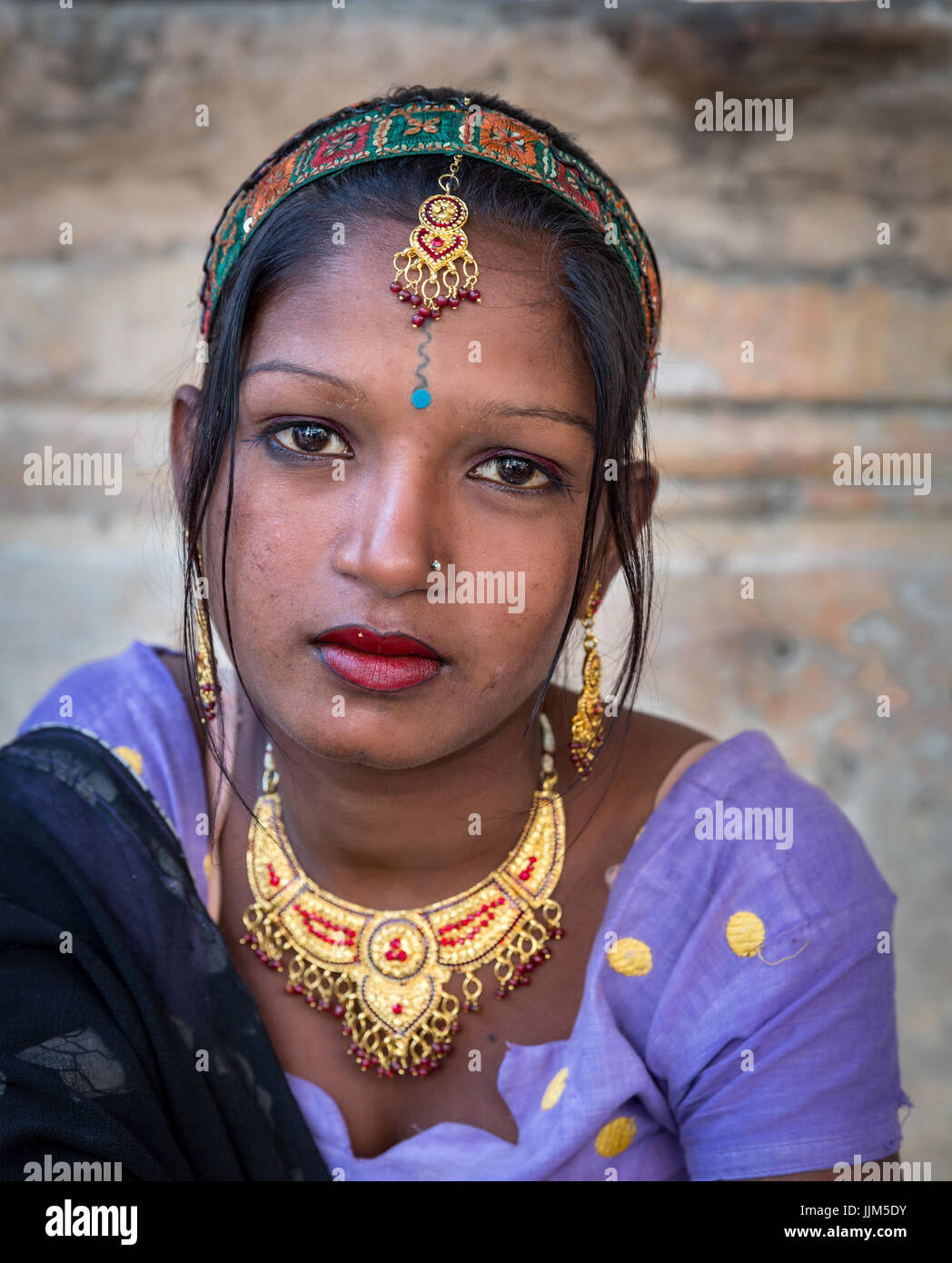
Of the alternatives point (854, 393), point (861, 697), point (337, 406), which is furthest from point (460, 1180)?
point (854, 393)

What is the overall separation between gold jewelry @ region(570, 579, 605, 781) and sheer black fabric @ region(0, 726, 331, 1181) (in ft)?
1.91

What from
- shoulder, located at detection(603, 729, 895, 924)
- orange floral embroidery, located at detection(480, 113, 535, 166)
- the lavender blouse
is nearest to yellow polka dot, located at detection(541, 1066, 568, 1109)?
the lavender blouse

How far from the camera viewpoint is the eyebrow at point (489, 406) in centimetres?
139

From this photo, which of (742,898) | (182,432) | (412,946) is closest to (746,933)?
(742,898)

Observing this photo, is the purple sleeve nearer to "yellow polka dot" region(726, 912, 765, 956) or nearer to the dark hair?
"yellow polka dot" region(726, 912, 765, 956)

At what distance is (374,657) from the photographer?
1.40 m

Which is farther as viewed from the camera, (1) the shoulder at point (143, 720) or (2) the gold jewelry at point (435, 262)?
(1) the shoulder at point (143, 720)

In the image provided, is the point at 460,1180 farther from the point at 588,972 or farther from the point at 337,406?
the point at 337,406

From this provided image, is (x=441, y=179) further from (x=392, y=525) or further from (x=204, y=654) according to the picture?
(x=204, y=654)

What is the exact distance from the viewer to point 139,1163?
1429 mm

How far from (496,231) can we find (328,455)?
35 cm

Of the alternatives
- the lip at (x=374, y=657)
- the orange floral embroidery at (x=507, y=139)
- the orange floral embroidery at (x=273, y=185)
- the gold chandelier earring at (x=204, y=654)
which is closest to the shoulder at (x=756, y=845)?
the lip at (x=374, y=657)

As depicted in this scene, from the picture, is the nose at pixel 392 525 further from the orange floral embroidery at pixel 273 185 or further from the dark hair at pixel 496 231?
the orange floral embroidery at pixel 273 185

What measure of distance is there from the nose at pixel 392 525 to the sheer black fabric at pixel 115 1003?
1.99 feet
